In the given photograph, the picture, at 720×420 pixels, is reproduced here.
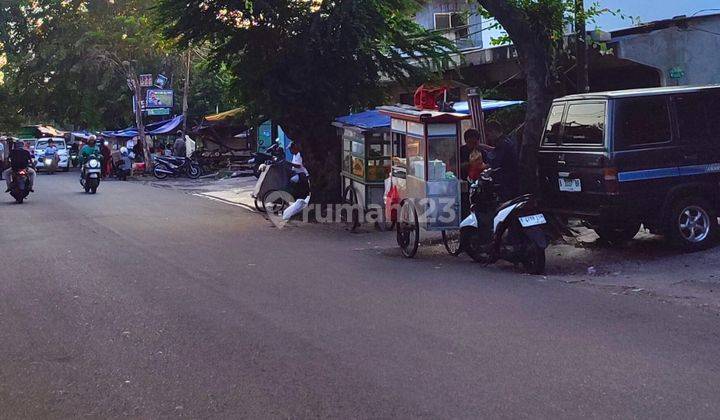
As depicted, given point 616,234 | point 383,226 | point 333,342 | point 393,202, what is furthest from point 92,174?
point 333,342

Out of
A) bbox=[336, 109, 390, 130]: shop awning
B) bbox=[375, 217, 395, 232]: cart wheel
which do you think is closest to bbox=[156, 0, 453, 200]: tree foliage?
bbox=[336, 109, 390, 130]: shop awning

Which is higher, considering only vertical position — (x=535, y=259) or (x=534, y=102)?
(x=534, y=102)

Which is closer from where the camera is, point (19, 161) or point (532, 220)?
point (532, 220)

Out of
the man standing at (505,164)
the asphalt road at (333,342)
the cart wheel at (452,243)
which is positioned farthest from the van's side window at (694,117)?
the cart wheel at (452,243)

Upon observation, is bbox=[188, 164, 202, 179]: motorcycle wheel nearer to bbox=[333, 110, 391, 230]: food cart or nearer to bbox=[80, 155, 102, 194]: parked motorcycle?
bbox=[80, 155, 102, 194]: parked motorcycle

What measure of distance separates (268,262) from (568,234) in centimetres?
454

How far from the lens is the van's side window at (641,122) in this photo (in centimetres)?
1034

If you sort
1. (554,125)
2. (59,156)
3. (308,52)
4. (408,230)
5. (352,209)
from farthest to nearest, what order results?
(59,156) → (308,52) → (352,209) → (408,230) → (554,125)

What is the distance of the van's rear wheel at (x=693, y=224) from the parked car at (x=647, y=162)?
0.04 feet

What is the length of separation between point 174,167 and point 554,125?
24.8 meters

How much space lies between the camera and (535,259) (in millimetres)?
9852

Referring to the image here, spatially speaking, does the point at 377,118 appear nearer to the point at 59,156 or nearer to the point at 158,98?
the point at 158,98

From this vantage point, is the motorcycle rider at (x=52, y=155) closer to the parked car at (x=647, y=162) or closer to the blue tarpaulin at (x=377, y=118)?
the blue tarpaulin at (x=377, y=118)

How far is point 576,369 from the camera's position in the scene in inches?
222
